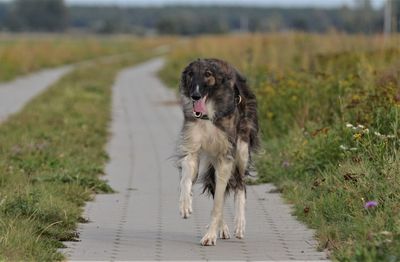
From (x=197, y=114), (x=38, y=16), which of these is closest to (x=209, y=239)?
(x=197, y=114)

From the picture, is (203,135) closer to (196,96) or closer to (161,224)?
(196,96)

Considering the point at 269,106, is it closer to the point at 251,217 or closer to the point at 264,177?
the point at 264,177

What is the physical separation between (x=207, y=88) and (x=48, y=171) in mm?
4228

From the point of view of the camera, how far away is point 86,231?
9.05m

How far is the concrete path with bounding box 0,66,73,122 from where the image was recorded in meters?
23.5

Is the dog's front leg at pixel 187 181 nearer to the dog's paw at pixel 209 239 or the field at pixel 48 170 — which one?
the dog's paw at pixel 209 239

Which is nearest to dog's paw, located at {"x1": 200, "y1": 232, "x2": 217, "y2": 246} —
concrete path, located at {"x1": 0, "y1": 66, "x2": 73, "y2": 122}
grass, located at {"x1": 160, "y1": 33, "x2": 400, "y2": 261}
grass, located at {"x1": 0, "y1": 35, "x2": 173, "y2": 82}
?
grass, located at {"x1": 160, "y1": 33, "x2": 400, "y2": 261}

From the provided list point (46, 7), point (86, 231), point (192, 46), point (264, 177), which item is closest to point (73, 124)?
point (264, 177)

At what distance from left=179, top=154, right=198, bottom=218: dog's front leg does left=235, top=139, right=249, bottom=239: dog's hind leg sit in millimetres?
505

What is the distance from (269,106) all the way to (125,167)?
3.05m

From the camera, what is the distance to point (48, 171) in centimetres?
1219

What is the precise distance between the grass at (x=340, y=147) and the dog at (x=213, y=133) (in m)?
0.87

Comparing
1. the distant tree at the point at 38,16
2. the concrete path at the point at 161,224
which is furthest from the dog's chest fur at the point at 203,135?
the distant tree at the point at 38,16

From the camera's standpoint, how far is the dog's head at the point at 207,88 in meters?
8.33
